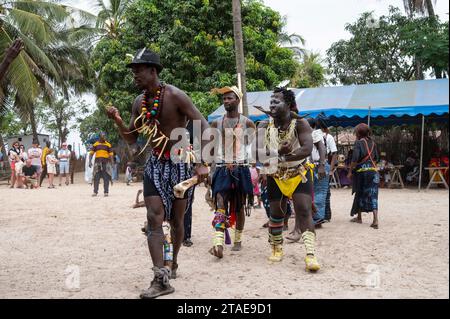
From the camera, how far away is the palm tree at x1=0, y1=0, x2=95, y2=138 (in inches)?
815

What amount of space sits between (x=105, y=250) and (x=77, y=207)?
5470 mm

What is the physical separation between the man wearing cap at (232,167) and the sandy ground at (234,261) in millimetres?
497

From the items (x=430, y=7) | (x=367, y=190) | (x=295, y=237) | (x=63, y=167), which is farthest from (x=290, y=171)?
(x=63, y=167)

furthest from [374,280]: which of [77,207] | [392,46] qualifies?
[392,46]

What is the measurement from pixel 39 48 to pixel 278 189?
2146 cm

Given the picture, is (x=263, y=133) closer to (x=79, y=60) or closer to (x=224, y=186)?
(x=224, y=186)

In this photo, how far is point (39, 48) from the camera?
2391cm

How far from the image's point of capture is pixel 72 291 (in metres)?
4.20

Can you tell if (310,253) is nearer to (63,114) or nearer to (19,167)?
(19,167)

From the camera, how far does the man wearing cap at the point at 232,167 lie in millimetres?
5883

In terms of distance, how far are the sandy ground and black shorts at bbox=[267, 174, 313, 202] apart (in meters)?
0.71

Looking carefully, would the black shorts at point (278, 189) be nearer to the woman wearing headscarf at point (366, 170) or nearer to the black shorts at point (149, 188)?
the black shorts at point (149, 188)

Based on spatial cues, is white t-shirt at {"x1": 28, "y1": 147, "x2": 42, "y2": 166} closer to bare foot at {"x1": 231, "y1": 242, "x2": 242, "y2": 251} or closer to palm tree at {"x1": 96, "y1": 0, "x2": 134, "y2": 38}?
palm tree at {"x1": 96, "y1": 0, "x2": 134, "y2": 38}

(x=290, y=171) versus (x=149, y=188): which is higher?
(x=290, y=171)
